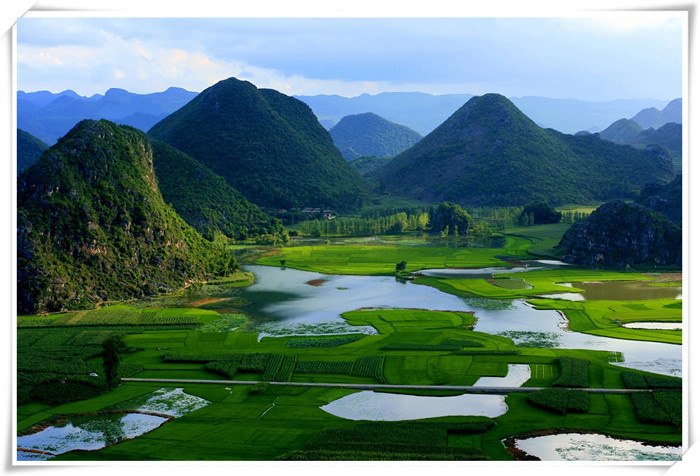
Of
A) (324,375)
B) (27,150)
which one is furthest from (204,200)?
(324,375)

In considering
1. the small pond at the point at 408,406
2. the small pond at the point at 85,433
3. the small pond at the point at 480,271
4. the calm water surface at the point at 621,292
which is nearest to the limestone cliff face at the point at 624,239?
the small pond at the point at 480,271

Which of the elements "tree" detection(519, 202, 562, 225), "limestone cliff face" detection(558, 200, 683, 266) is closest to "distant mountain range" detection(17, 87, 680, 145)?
"tree" detection(519, 202, 562, 225)

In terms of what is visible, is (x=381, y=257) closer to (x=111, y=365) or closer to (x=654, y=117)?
(x=111, y=365)

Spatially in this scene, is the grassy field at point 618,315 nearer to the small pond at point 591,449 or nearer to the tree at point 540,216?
the small pond at point 591,449

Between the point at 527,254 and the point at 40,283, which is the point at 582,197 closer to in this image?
the point at 527,254

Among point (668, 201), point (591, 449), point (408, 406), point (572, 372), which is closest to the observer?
point (591, 449)
